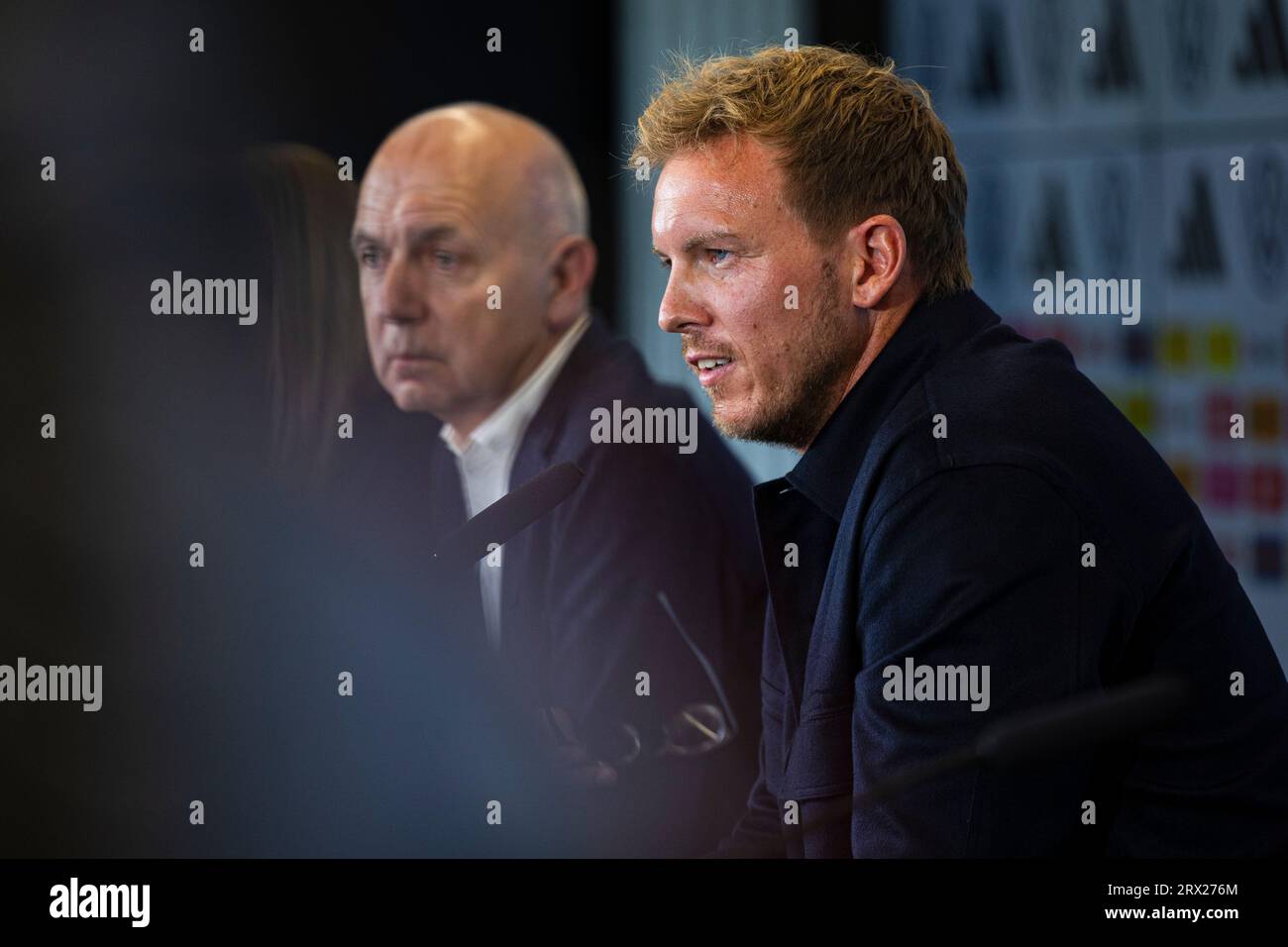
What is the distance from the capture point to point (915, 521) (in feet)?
4.00

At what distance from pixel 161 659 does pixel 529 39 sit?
87cm

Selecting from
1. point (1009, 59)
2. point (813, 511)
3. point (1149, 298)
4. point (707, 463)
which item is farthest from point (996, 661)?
point (1009, 59)

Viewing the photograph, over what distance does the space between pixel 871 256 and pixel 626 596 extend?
0.52 m

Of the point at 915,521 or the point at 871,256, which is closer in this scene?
the point at 915,521

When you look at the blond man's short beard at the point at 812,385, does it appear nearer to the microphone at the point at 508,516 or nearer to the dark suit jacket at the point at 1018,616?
the dark suit jacket at the point at 1018,616

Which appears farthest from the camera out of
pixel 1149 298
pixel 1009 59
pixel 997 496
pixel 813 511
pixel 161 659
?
pixel 1009 59

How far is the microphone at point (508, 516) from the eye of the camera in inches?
65.6

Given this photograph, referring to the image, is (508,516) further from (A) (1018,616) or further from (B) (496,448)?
(A) (1018,616)

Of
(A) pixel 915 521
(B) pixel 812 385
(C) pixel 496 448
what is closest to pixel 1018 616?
(A) pixel 915 521

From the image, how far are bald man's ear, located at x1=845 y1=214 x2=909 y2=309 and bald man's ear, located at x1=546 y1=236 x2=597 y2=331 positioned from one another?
Answer: 0.38m

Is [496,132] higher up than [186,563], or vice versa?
[496,132]

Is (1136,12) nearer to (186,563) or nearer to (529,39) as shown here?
(529,39)

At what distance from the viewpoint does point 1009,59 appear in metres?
2.20

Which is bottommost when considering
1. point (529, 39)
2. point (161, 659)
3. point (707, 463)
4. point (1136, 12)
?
point (161, 659)
